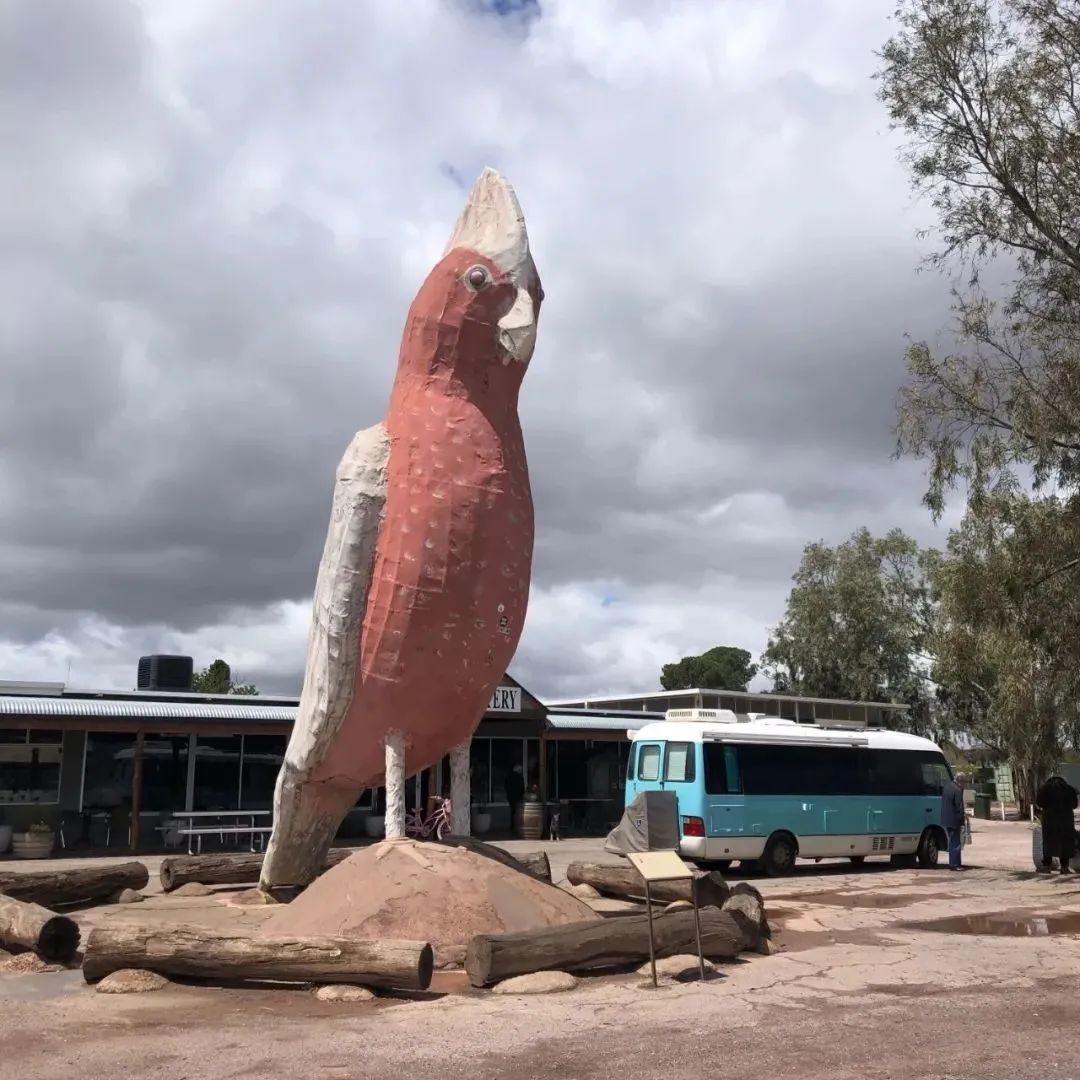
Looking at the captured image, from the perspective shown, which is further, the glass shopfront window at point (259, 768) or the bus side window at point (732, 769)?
the glass shopfront window at point (259, 768)

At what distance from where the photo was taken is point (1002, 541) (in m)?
16.1

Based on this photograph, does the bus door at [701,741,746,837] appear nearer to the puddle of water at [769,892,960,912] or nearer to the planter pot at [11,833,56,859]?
the puddle of water at [769,892,960,912]

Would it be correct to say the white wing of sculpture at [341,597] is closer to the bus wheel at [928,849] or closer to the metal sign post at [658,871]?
the metal sign post at [658,871]

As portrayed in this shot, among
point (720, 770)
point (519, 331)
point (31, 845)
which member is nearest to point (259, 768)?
point (31, 845)

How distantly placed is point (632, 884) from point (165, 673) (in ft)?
58.1

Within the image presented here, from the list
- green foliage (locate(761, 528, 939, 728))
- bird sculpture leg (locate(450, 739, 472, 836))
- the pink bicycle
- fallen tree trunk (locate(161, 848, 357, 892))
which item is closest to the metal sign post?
bird sculpture leg (locate(450, 739, 472, 836))

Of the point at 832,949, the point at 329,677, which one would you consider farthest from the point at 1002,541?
the point at 329,677

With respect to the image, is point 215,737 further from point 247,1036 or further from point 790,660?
point 790,660

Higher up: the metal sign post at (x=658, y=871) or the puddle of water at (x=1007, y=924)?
the metal sign post at (x=658, y=871)

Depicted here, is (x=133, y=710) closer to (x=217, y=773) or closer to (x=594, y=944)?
(x=217, y=773)

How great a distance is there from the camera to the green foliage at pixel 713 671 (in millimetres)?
67312

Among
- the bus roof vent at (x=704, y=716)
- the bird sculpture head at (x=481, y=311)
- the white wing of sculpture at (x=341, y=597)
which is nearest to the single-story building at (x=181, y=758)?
the bus roof vent at (x=704, y=716)

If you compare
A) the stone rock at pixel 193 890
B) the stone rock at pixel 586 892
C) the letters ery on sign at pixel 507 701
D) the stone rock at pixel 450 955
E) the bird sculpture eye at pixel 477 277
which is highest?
the bird sculpture eye at pixel 477 277

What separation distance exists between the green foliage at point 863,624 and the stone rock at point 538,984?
32.9 meters
